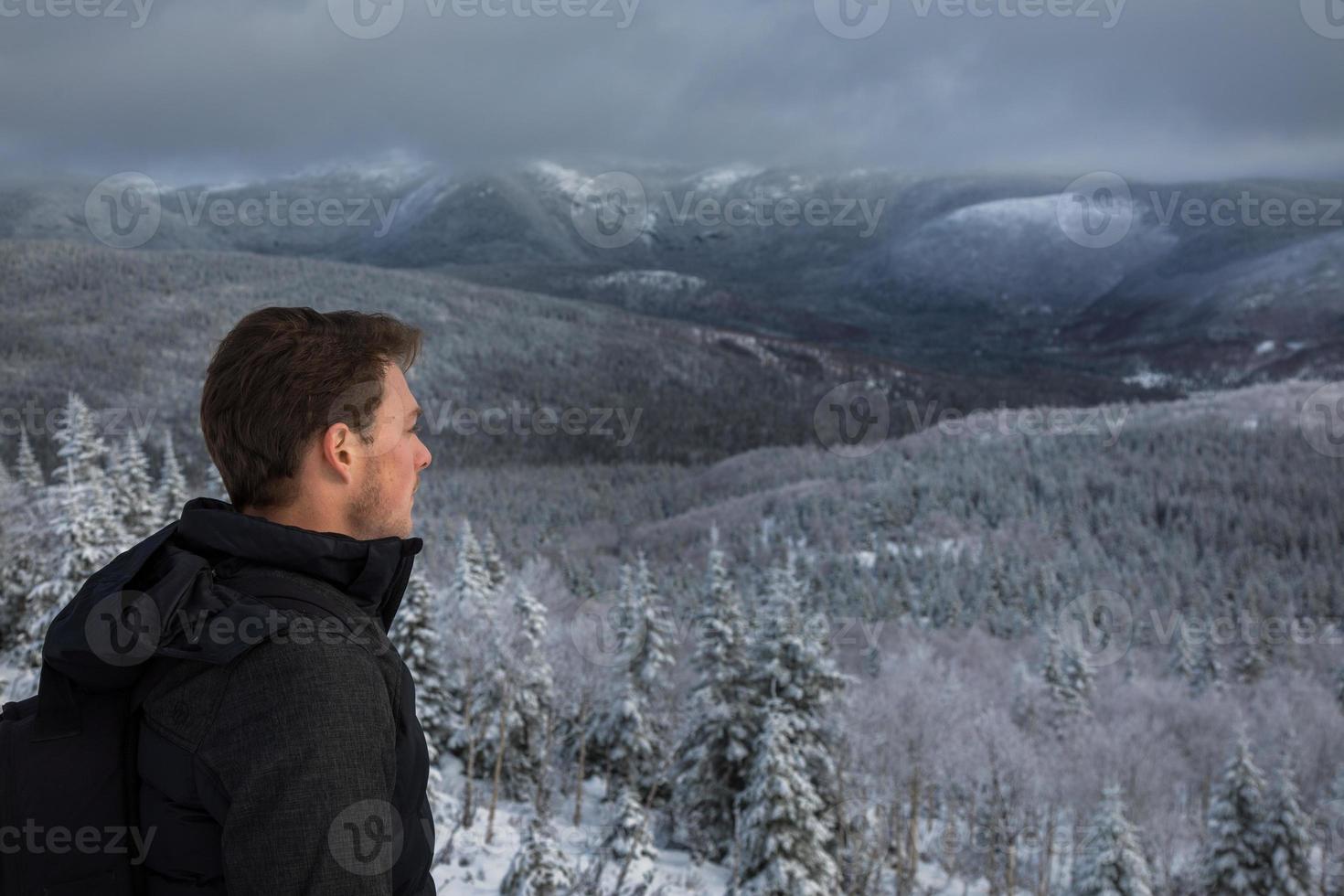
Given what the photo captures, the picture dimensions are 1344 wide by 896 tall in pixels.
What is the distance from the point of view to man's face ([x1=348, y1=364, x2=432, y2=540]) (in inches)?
99.6

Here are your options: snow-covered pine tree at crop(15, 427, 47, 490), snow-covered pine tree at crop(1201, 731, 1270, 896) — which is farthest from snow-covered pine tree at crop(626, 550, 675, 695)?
snow-covered pine tree at crop(15, 427, 47, 490)

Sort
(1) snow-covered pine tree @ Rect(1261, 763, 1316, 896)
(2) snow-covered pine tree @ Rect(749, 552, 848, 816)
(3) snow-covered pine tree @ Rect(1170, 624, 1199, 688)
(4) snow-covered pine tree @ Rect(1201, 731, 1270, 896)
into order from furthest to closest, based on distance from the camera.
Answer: (3) snow-covered pine tree @ Rect(1170, 624, 1199, 688)
(4) snow-covered pine tree @ Rect(1201, 731, 1270, 896)
(1) snow-covered pine tree @ Rect(1261, 763, 1316, 896)
(2) snow-covered pine tree @ Rect(749, 552, 848, 816)

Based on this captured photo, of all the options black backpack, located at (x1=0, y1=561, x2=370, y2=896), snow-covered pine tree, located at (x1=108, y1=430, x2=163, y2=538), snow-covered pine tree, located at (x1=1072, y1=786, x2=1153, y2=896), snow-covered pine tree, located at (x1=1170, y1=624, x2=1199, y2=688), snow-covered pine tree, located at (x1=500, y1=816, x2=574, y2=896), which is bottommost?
snow-covered pine tree, located at (x1=1072, y1=786, x2=1153, y2=896)

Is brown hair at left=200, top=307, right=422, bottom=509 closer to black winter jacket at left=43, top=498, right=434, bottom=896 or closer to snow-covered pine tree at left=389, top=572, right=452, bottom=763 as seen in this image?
black winter jacket at left=43, top=498, right=434, bottom=896

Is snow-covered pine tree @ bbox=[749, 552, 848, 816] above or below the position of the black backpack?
below

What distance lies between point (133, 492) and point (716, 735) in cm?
1938

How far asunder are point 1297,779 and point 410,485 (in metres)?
58.5

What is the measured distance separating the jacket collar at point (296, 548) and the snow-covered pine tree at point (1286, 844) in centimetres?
3392

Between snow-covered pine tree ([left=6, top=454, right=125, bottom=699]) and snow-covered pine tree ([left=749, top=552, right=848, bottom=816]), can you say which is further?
snow-covered pine tree ([left=749, top=552, right=848, bottom=816])

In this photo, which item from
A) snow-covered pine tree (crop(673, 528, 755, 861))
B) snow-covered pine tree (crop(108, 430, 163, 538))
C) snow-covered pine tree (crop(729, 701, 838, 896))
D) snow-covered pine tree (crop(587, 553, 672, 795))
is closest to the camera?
snow-covered pine tree (crop(729, 701, 838, 896))

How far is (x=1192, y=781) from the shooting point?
174 feet

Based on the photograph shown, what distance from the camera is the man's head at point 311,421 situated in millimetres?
2400

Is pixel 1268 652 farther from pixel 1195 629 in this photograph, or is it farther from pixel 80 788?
pixel 80 788

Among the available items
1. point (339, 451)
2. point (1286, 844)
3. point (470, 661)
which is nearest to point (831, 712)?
point (470, 661)
